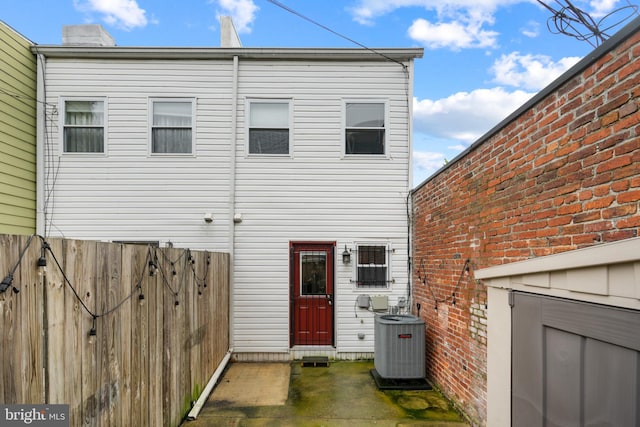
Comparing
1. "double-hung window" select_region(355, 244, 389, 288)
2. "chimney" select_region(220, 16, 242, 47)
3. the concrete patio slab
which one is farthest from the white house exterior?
the concrete patio slab

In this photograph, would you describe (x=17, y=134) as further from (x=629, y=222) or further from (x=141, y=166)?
(x=629, y=222)

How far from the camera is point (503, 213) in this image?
3322mm

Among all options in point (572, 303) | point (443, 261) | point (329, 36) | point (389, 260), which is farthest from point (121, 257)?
point (329, 36)

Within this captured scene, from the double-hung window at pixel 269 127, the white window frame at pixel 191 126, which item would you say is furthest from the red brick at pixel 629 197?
the white window frame at pixel 191 126

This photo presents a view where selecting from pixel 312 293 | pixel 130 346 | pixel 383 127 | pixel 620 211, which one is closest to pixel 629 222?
pixel 620 211

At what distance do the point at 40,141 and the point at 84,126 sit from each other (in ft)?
2.73

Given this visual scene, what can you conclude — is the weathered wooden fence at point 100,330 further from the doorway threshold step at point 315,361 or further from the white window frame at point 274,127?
the white window frame at point 274,127

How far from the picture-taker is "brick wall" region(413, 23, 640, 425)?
2033mm

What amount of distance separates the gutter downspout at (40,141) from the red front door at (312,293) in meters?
4.79

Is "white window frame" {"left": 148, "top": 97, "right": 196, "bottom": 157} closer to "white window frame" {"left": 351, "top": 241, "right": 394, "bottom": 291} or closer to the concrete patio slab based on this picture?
"white window frame" {"left": 351, "top": 241, "right": 394, "bottom": 291}

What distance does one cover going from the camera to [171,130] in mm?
6594

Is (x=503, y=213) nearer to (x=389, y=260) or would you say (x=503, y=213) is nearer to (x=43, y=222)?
(x=389, y=260)

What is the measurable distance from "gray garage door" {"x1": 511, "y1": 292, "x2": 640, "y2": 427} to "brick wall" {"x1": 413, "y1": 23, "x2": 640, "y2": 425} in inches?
21.2

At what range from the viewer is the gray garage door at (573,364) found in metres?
1.61
